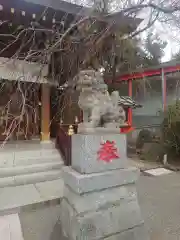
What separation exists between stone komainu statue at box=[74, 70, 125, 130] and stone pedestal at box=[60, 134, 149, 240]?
0.62ft

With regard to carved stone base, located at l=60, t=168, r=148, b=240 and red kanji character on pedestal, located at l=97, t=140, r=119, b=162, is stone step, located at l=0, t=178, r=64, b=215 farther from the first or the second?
red kanji character on pedestal, located at l=97, t=140, r=119, b=162

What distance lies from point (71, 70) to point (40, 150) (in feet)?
7.59

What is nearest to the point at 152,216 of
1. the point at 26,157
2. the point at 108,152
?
the point at 108,152

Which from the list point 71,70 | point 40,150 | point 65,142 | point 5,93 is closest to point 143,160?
point 65,142

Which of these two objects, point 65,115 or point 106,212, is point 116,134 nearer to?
point 106,212

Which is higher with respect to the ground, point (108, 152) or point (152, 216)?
point (108, 152)

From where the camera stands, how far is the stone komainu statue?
7.72 ft

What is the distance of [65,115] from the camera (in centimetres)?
700

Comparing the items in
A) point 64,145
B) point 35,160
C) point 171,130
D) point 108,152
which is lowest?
point 35,160

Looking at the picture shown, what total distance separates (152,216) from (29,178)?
104 inches

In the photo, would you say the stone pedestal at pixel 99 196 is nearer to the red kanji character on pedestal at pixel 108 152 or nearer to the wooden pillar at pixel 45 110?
the red kanji character on pedestal at pixel 108 152

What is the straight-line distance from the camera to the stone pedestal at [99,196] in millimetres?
2133

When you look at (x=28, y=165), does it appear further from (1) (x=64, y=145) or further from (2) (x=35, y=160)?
(1) (x=64, y=145)

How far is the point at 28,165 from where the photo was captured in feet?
15.2
